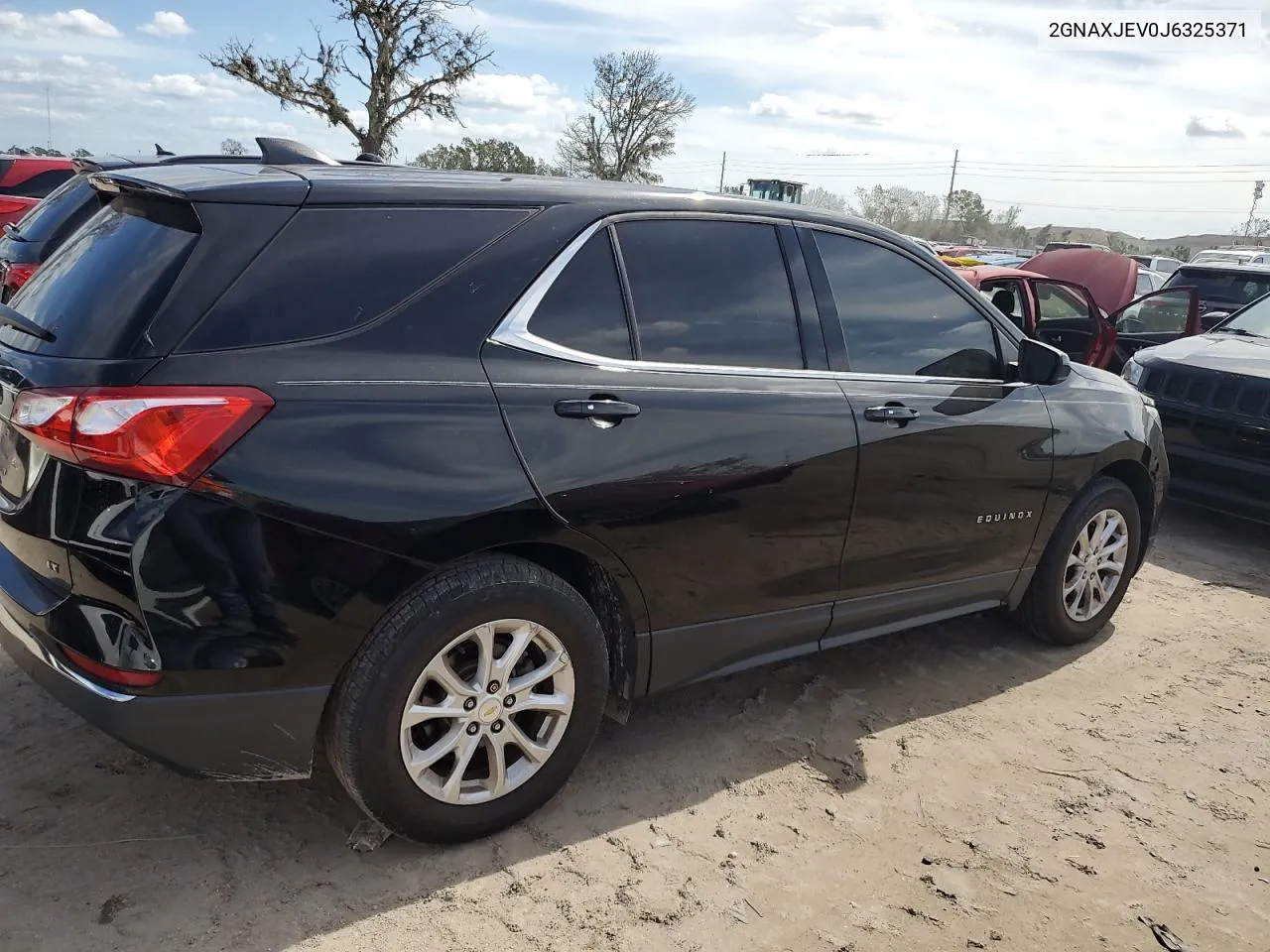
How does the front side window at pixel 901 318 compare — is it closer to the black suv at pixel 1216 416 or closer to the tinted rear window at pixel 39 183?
the black suv at pixel 1216 416

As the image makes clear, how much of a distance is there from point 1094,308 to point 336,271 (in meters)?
7.61

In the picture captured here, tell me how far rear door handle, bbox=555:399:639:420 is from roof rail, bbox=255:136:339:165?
1.23 metres

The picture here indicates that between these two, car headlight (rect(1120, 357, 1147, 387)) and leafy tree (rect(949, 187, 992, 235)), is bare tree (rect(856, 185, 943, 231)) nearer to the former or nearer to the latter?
leafy tree (rect(949, 187, 992, 235))

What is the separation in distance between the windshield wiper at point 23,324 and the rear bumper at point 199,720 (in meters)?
0.67

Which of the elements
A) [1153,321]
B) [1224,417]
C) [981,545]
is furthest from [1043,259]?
[981,545]

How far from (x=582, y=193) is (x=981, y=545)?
2098 millimetres

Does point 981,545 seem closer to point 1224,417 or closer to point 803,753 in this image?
point 803,753

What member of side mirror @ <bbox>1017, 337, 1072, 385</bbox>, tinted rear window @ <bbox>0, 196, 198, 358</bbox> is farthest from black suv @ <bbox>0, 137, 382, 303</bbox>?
side mirror @ <bbox>1017, 337, 1072, 385</bbox>

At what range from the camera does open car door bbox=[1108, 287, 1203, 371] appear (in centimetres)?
882

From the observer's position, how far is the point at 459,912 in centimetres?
249

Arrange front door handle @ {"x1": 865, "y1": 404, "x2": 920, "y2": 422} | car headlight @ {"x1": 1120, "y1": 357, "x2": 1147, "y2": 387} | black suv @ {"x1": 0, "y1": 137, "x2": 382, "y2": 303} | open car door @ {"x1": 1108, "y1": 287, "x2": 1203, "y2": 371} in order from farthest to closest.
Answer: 1. open car door @ {"x1": 1108, "y1": 287, "x2": 1203, "y2": 371}
2. car headlight @ {"x1": 1120, "y1": 357, "x2": 1147, "y2": 387}
3. black suv @ {"x1": 0, "y1": 137, "x2": 382, "y2": 303}
4. front door handle @ {"x1": 865, "y1": 404, "x2": 920, "y2": 422}

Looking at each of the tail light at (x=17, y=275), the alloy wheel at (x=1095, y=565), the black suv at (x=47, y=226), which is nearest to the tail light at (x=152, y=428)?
the alloy wheel at (x=1095, y=565)

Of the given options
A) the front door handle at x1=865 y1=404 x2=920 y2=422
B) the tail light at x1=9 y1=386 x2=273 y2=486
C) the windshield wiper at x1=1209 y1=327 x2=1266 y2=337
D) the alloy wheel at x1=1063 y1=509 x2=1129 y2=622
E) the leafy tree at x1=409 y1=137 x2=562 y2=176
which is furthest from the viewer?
the leafy tree at x1=409 y1=137 x2=562 y2=176

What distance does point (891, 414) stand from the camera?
3.38 m
